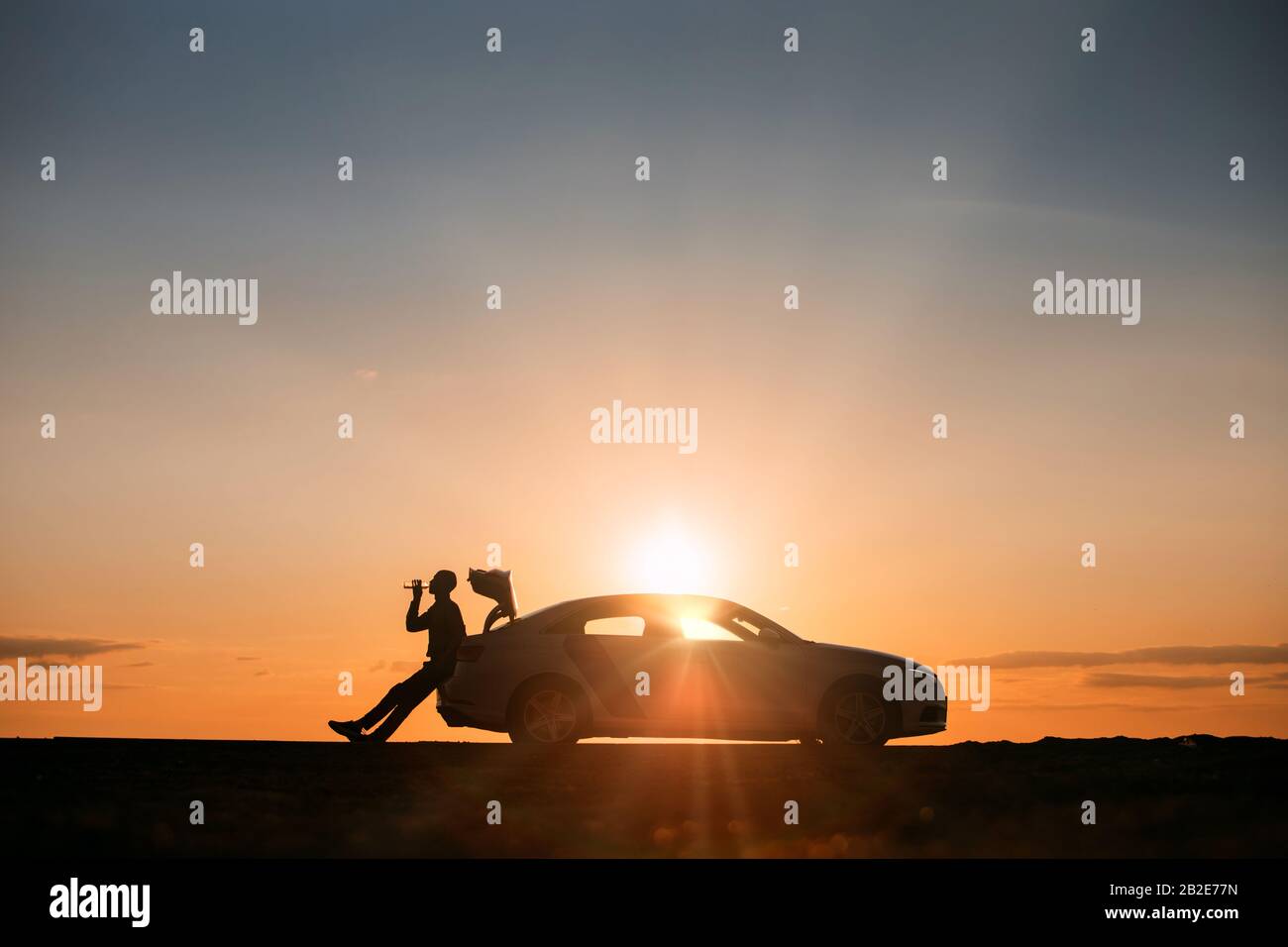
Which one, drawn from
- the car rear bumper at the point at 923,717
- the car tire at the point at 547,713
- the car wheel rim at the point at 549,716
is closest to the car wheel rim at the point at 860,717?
the car rear bumper at the point at 923,717

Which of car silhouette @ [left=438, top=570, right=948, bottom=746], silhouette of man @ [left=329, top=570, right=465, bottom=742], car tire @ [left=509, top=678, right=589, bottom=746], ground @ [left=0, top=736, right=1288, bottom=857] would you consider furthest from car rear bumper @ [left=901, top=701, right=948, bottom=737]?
silhouette of man @ [left=329, top=570, right=465, bottom=742]

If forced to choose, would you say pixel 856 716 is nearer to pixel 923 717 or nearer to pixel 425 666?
pixel 923 717

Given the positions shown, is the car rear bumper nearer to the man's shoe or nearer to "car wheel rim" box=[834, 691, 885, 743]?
"car wheel rim" box=[834, 691, 885, 743]

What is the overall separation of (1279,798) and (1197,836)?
5.18ft

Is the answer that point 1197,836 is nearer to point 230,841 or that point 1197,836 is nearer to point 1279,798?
point 1279,798

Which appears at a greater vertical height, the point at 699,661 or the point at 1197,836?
the point at 699,661

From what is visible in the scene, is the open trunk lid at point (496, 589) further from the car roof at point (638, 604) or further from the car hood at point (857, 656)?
the car hood at point (857, 656)

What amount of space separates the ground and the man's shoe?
1794 millimetres

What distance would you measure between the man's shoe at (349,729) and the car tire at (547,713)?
6.91 ft

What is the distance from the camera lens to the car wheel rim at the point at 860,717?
14.3 m

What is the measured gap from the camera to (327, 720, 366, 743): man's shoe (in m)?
15.0
